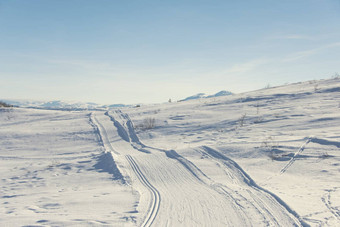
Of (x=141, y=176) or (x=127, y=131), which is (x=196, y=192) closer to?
(x=141, y=176)

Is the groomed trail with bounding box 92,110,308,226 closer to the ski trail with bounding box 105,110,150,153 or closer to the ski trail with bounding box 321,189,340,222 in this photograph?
the ski trail with bounding box 321,189,340,222

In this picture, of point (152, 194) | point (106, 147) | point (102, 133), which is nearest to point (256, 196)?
point (152, 194)

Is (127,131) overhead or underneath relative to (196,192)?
overhead

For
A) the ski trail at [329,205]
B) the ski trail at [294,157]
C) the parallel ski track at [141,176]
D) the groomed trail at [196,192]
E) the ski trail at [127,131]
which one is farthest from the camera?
the ski trail at [127,131]

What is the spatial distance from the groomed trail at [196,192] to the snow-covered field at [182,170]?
0.02m

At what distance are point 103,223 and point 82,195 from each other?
155 cm

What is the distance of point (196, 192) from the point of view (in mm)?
4848

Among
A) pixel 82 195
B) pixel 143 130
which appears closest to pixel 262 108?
pixel 143 130

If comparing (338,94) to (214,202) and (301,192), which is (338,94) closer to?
(301,192)

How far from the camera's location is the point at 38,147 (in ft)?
31.7

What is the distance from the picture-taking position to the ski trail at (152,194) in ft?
12.2

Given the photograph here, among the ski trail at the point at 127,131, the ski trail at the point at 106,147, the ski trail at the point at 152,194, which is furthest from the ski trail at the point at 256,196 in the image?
the ski trail at the point at 127,131

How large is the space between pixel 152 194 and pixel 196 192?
0.84 meters

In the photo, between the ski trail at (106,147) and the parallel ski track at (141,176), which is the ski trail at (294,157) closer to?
the parallel ski track at (141,176)
